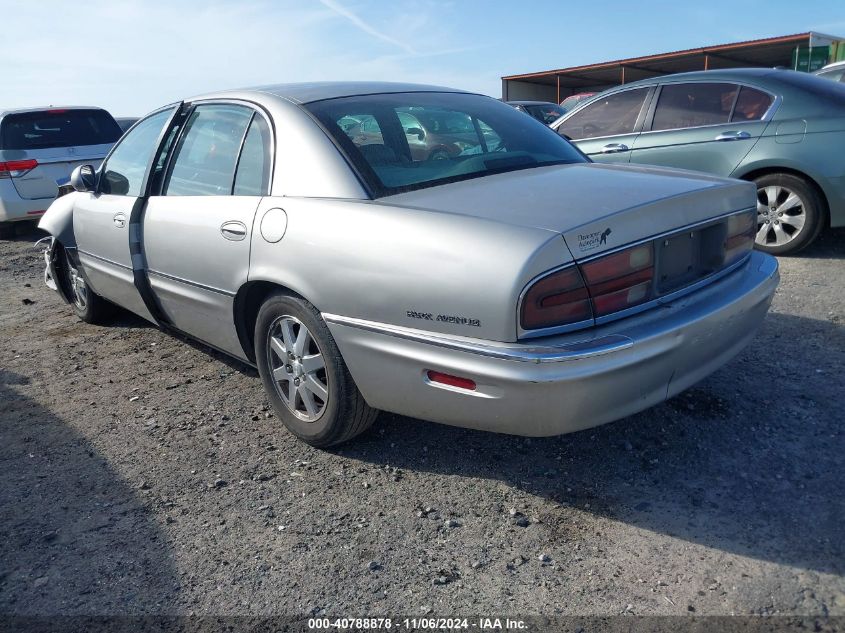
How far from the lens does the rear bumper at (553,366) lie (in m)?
2.28

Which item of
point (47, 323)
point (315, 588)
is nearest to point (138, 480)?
point (315, 588)

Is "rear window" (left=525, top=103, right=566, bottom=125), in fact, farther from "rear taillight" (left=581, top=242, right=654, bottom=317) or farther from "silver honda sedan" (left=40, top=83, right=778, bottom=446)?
"rear taillight" (left=581, top=242, right=654, bottom=317)

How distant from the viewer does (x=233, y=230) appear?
3.21 m

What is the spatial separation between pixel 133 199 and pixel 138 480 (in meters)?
1.75

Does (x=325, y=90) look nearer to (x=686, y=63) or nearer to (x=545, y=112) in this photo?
(x=545, y=112)

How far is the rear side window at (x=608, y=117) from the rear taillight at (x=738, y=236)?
12.2ft

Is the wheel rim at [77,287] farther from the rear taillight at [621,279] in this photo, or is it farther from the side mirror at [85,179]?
the rear taillight at [621,279]

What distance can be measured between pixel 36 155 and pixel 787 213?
8.35m

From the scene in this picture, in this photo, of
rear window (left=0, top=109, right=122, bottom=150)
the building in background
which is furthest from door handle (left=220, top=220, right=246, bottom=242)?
the building in background

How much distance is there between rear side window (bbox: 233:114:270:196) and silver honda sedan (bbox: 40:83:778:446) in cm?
1

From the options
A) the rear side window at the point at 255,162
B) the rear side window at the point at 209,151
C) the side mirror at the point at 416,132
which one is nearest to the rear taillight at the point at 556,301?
the side mirror at the point at 416,132

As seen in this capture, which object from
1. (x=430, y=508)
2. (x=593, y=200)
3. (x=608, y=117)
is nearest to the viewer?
(x=593, y=200)

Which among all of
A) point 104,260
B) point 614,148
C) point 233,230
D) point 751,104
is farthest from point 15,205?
point 751,104

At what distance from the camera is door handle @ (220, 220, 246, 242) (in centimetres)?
316
